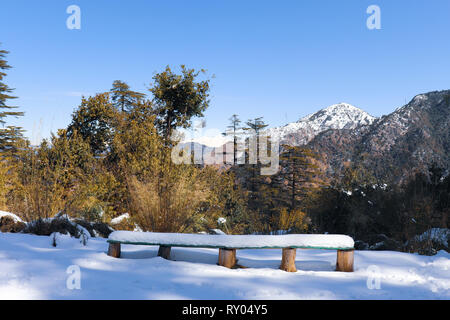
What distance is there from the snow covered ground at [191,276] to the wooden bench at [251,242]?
125mm

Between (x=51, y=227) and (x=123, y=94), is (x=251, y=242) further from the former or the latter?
(x=123, y=94)

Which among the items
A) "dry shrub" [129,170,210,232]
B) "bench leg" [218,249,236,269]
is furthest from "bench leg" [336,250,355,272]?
"dry shrub" [129,170,210,232]

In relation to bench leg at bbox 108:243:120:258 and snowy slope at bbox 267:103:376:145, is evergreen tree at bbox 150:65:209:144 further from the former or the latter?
snowy slope at bbox 267:103:376:145

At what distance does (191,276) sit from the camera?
271 centimetres

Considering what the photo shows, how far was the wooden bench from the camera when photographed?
293 centimetres

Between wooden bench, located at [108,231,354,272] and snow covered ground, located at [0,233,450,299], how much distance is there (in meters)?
0.12

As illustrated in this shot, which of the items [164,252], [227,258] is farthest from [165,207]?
[227,258]

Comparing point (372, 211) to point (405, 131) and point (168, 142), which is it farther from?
point (405, 131)

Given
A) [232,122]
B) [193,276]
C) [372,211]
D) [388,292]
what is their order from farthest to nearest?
1. [232,122]
2. [372,211]
3. [193,276]
4. [388,292]

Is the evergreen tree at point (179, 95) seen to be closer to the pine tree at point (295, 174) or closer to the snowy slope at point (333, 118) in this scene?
the pine tree at point (295, 174)

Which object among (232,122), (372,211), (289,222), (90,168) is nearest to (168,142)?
(90,168)

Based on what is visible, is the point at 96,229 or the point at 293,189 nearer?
the point at 96,229

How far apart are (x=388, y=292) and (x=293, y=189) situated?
26.0m
